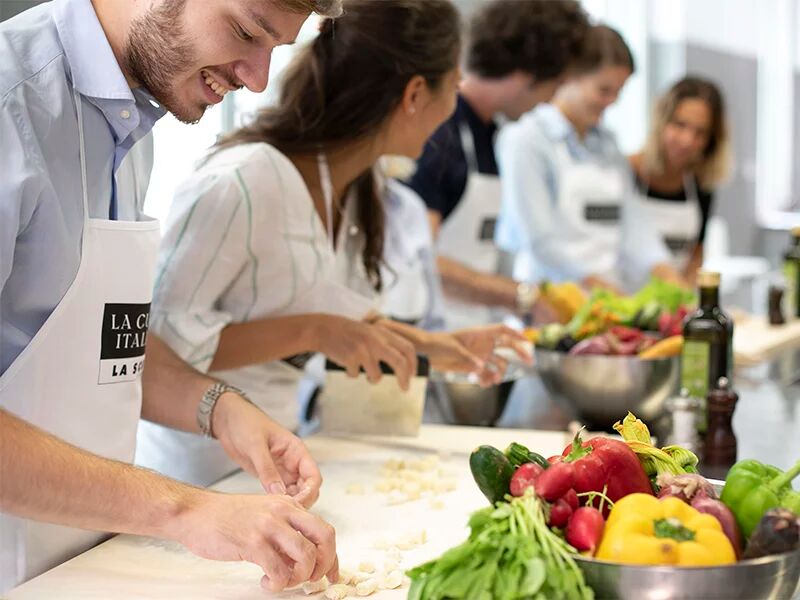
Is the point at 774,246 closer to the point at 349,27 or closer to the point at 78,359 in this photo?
the point at 349,27

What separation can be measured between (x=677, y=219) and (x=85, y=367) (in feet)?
12.3

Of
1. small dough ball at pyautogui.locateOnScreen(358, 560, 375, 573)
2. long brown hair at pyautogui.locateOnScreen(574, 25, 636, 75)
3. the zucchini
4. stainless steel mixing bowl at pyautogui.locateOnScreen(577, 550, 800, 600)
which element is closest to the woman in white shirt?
small dough ball at pyautogui.locateOnScreen(358, 560, 375, 573)

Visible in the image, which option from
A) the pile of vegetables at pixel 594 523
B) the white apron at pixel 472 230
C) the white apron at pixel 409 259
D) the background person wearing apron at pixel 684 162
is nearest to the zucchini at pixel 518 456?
the pile of vegetables at pixel 594 523

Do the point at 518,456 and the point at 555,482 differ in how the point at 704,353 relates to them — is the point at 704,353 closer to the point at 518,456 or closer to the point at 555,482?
the point at 518,456

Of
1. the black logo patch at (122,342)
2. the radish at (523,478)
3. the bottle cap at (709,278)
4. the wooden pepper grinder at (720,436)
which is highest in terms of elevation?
the bottle cap at (709,278)

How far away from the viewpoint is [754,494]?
1.20 meters

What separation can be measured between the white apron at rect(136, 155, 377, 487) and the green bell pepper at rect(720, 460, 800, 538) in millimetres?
1154

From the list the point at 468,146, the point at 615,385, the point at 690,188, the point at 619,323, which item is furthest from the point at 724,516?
the point at 690,188

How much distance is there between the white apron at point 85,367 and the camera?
4.95 ft

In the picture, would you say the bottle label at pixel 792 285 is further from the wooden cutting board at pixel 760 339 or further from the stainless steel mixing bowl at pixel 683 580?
the stainless steel mixing bowl at pixel 683 580

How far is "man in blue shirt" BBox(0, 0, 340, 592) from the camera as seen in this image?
51.6 inches

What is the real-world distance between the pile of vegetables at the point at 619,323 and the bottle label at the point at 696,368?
0.65 feet

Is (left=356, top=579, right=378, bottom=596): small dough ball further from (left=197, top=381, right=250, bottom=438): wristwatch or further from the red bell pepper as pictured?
(left=197, top=381, right=250, bottom=438): wristwatch

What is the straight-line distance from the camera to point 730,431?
213 centimetres
